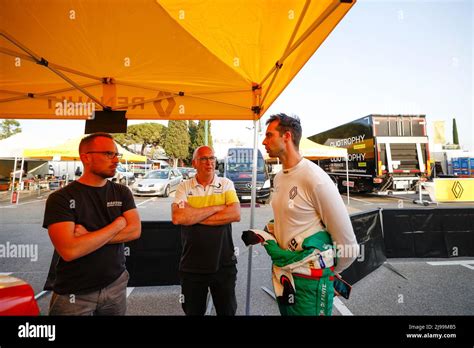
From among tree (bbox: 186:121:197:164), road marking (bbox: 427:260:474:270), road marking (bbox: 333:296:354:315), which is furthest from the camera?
tree (bbox: 186:121:197:164)

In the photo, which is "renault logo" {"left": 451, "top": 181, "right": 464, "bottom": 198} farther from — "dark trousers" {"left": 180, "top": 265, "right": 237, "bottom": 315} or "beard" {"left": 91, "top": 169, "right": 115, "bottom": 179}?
"beard" {"left": 91, "top": 169, "right": 115, "bottom": 179}

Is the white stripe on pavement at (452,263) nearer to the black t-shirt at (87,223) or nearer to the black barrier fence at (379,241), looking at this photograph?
the black barrier fence at (379,241)

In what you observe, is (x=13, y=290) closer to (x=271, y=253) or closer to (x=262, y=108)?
(x=271, y=253)

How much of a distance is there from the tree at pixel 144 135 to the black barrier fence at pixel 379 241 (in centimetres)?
3222

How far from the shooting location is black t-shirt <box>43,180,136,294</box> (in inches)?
55.1

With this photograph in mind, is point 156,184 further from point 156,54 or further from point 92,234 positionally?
point 92,234

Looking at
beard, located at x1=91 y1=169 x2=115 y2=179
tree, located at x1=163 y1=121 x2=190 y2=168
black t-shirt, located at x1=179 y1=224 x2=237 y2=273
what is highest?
tree, located at x1=163 y1=121 x2=190 y2=168

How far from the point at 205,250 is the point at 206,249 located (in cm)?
1

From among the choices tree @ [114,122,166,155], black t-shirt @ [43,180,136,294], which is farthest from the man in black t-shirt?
tree @ [114,122,166,155]

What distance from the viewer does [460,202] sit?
414 inches

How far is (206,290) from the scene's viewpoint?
192cm

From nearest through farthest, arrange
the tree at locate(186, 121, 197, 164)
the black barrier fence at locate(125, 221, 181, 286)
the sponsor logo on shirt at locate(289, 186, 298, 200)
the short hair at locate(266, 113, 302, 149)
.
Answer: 1. the sponsor logo on shirt at locate(289, 186, 298, 200)
2. the short hair at locate(266, 113, 302, 149)
3. the black barrier fence at locate(125, 221, 181, 286)
4. the tree at locate(186, 121, 197, 164)

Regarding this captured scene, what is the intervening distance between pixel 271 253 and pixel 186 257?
83 centimetres
